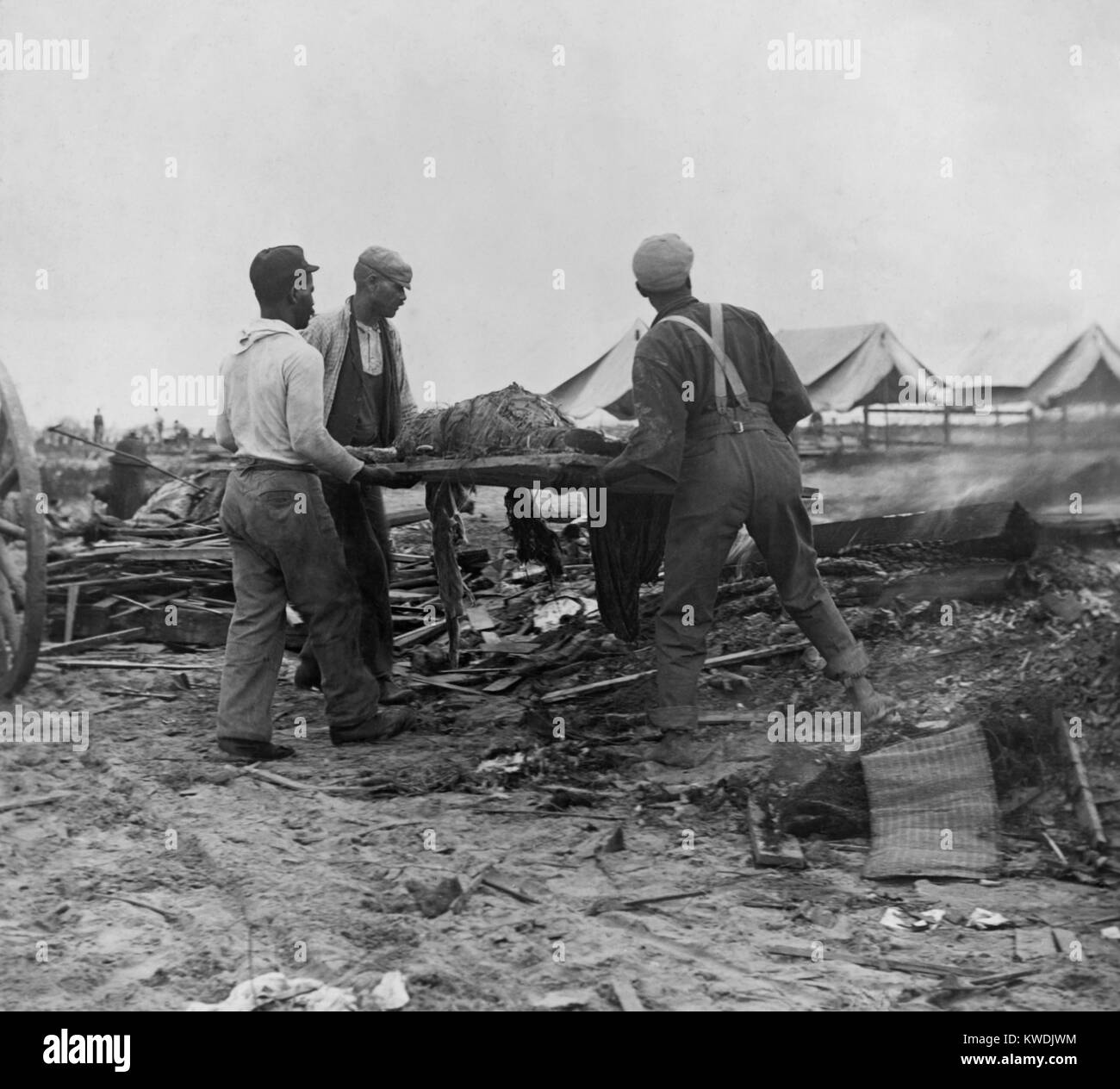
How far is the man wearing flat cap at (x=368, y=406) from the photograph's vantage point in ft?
20.2

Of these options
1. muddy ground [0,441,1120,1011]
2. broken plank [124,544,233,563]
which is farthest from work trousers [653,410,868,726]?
broken plank [124,544,233,563]

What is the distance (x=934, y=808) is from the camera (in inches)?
174

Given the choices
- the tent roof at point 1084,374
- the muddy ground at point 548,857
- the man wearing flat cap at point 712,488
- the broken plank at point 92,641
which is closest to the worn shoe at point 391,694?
the muddy ground at point 548,857

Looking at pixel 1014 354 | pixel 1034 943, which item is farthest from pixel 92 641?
pixel 1014 354

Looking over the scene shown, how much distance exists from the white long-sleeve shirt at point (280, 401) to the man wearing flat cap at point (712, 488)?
1250 mm

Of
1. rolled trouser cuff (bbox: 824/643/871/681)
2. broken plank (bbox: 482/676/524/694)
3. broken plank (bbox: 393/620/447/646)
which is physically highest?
rolled trouser cuff (bbox: 824/643/871/681)

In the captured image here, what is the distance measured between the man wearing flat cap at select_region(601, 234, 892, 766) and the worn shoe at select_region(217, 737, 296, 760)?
1.67 meters

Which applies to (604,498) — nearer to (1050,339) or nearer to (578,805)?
(578,805)

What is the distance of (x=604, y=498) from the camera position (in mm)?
5973

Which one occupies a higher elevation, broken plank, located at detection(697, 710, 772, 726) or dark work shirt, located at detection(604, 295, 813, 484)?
dark work shirt, located at detection(604, 295, 813, 484)

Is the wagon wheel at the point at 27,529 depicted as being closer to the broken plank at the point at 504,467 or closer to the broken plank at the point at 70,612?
the broken plank at the point at 504,467

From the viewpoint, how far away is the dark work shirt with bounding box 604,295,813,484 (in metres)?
5.09

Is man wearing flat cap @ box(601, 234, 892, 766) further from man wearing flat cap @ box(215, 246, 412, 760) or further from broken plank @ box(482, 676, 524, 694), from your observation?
broken plank @ box(482, 676, 524, 694)

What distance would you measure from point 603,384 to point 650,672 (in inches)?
323
